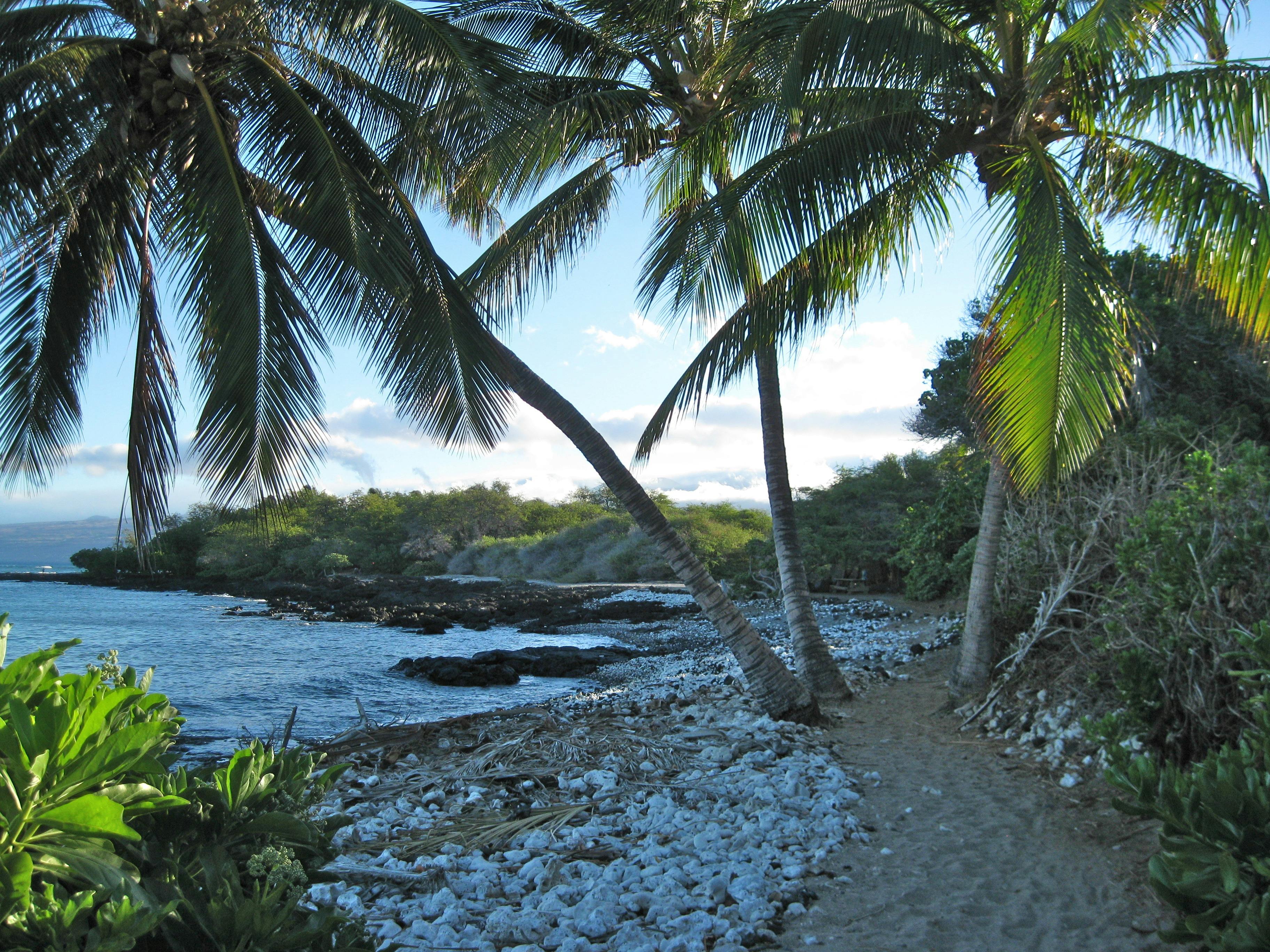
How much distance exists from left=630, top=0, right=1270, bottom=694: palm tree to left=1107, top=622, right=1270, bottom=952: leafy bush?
8.67 feet

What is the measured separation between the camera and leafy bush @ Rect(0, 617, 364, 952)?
151cm

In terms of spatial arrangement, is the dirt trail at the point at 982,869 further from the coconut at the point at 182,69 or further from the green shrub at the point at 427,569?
the green shrub at the point at 427,569

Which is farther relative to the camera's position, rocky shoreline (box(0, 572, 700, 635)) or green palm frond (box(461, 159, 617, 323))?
rocky shoreline (box(0, 572, 700, 635))

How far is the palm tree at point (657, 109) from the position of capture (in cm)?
798

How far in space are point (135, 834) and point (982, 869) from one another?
4.09 meters

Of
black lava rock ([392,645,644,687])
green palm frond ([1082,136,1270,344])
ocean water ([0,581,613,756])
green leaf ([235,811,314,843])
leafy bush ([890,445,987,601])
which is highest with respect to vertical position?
green palm frond ([1082,136,1270,344])

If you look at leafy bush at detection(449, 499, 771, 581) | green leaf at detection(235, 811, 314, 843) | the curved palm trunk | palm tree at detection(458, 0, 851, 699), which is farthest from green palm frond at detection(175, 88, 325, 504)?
leafy bush at detection(449, 499, 771, 581)

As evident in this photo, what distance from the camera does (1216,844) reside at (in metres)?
2.69

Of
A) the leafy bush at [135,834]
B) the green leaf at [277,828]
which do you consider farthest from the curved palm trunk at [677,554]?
the green leaf at [277,828]

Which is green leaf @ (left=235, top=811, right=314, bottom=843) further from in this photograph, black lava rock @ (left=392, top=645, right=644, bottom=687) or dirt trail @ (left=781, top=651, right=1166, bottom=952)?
black lava rock @ (left=392, top=645, right=644, bottom=687)

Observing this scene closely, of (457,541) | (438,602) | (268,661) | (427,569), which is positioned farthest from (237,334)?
(457,541)

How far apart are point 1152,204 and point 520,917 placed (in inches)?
254

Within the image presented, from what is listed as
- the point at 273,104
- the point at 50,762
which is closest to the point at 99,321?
the point at 273,104

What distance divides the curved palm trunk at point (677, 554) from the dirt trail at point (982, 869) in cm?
89
